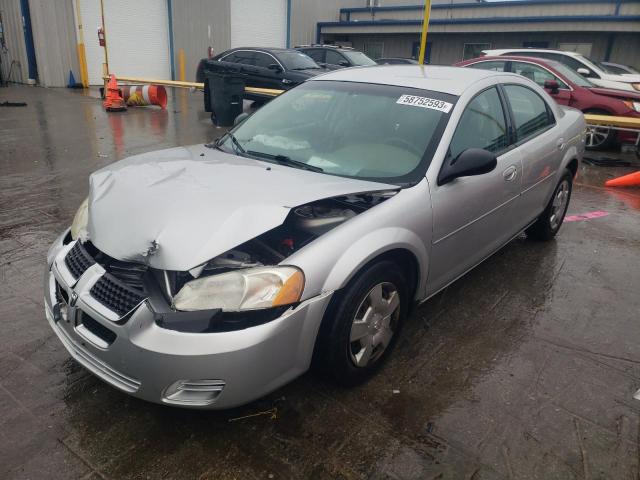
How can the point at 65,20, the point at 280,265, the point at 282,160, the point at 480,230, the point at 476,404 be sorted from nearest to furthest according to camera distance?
1. the point at 280,265
2. the point at 476,404
3. the point at 282,160
4. the point at 480,230
5. the point at 65,20

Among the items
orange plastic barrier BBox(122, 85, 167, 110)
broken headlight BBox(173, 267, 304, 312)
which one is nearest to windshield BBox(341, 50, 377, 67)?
orange plastic barrier BBox(122, 85, 167, 110)

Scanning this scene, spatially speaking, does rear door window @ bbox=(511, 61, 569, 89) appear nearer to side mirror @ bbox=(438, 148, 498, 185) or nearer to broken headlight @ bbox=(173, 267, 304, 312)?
side mirror @ bbox=(438, 148, 498, 185)

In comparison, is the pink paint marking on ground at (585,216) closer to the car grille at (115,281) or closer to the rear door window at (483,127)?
the rear door window at (483,127)

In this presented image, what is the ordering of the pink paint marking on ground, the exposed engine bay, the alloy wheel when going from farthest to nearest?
the pink paint marking on ground < the alloy wheel < the exposed engine bay

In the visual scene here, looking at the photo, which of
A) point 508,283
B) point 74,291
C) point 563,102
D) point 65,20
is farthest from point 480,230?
point 65,20

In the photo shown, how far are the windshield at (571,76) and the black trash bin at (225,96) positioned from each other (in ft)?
20.8

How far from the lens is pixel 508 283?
410 centimetres

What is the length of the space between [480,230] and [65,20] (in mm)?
18065

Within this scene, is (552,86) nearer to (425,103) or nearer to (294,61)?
(294,61)

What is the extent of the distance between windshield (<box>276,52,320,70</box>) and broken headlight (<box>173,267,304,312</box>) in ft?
36.0

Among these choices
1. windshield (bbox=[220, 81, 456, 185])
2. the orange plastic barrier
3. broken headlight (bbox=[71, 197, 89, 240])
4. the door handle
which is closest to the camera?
broken headlight (bbox=[71, 197, 89, 240])

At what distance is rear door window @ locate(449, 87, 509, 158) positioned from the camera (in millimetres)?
3243

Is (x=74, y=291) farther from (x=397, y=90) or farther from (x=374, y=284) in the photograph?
(x=397, y=90)

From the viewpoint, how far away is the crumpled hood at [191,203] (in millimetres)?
2223
